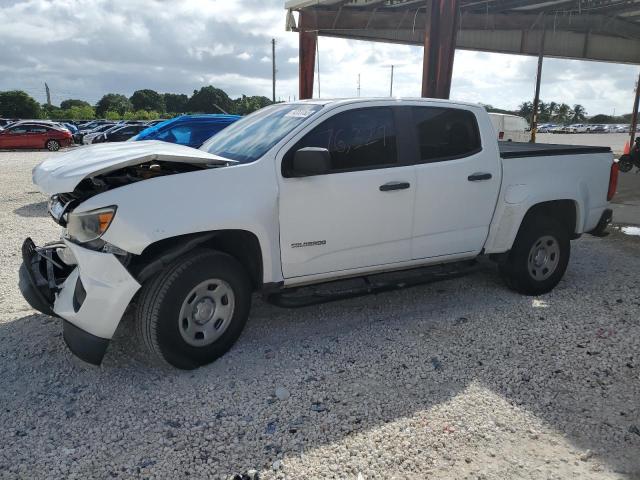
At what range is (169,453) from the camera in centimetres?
286

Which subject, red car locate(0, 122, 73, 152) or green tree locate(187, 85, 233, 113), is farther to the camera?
green tree locate(187, 85, 233, 113)

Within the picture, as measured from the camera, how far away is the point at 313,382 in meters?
3.60

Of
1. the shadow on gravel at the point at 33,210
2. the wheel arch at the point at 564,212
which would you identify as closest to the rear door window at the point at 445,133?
the wheel arch at the point at 564,212

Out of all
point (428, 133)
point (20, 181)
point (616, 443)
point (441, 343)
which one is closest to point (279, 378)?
point (441, 343)

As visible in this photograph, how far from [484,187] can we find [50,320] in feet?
12.9

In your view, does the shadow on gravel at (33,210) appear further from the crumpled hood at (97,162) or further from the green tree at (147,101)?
the green tree at (147,101)

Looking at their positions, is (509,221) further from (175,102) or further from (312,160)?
(175,102)

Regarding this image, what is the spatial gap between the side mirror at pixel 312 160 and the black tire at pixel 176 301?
0.82m

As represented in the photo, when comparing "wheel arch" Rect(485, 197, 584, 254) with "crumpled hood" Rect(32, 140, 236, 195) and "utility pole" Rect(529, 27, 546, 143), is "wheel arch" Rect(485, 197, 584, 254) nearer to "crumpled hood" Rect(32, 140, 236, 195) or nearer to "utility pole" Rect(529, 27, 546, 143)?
"crumpled hood" Rect(32, 140, 236, 195)

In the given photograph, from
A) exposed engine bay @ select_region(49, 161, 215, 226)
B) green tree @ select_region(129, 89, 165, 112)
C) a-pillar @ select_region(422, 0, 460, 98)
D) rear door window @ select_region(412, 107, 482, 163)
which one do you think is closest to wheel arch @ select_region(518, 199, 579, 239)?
rear door window @ select_region(412, 107, 482, 163)

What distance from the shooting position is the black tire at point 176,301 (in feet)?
11.2

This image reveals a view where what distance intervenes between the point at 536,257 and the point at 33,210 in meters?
8.25

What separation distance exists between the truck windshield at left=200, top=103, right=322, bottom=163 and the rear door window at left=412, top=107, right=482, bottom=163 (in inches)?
37.7

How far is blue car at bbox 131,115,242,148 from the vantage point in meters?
9.32
